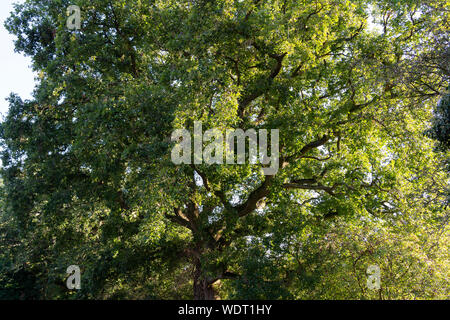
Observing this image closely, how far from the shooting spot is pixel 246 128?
9891mm

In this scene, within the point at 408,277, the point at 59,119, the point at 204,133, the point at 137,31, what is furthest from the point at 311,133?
the point at 59,119

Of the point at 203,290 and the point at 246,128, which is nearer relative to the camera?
the point at 246,128

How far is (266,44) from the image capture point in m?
9.62

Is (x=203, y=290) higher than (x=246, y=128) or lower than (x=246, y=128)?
lower

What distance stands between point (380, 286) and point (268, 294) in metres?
3.37

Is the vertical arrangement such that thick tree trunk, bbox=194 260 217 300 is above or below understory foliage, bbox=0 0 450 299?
below

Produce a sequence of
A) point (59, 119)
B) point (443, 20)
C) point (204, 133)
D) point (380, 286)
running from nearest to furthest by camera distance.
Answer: point (443, 20)
point (204, 133)
point (380, 286)
point (59, 119)

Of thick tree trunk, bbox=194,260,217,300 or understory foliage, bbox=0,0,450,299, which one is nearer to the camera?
understory foliage, bbox=0,0,450,299

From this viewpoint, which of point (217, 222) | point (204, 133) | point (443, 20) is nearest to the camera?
point (443, 20)

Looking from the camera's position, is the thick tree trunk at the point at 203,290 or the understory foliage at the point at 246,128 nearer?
the understory foliage at the point at 246,128

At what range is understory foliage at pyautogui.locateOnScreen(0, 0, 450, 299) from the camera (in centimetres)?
861

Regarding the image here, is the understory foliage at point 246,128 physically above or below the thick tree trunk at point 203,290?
above

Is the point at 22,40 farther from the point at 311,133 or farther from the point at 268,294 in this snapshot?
the point at 268,294

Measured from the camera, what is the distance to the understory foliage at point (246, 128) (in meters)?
8.61
